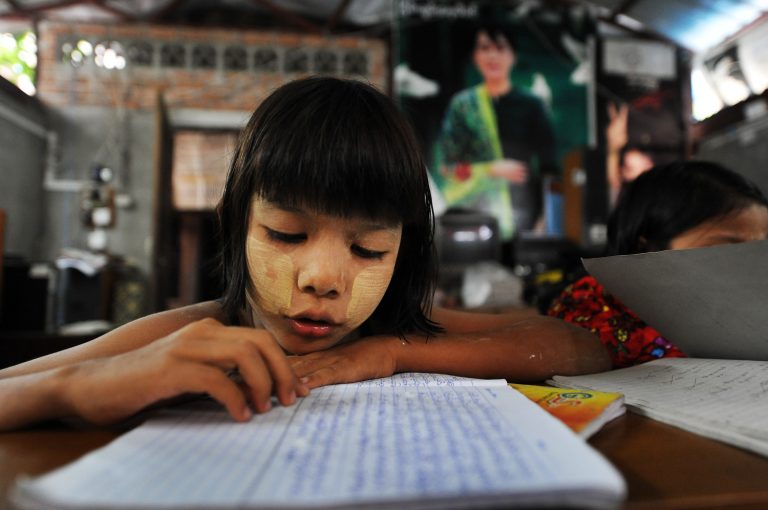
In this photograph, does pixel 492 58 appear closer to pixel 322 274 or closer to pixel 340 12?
pixel 340 12

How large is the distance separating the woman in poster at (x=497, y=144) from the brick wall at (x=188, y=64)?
2.12ft

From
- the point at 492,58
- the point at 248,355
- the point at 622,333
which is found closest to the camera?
the point at 248,355

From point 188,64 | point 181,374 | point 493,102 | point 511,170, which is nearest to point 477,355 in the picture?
point 181,374

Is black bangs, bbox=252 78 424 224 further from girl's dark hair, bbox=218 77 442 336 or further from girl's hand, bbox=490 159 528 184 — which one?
girl's hand, bbox=490 159 528 184

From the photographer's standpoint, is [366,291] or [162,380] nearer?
[162,380]

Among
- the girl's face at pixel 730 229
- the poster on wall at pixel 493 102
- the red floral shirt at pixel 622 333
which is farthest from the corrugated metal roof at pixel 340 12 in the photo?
the red floral shirt at pixel 622 333

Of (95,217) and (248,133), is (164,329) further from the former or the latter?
(95,217)

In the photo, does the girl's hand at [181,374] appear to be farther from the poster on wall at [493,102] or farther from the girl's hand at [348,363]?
the poster on wall at [493,102]

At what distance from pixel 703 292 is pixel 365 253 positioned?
35cm

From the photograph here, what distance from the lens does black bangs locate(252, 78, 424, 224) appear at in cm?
55

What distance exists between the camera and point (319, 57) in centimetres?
371

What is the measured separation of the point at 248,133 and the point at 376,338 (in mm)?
293

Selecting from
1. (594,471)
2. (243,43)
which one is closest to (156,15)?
(243,43)

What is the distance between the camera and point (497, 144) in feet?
11.3
